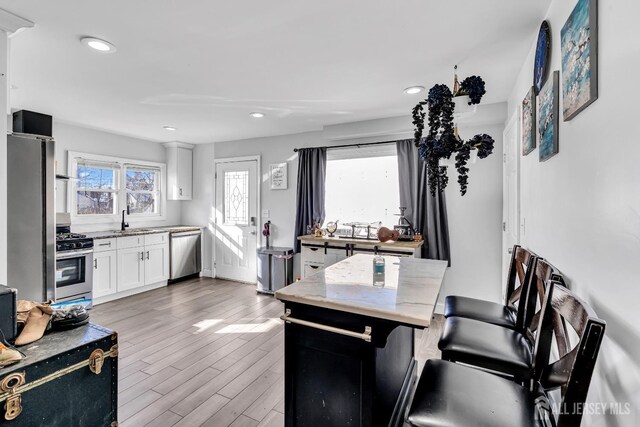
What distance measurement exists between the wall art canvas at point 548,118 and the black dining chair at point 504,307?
0.60 meters

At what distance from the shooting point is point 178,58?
7.68ft

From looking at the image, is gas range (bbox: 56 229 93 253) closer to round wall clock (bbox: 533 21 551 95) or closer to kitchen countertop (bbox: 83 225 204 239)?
kitchen countertop (bbox: 83 225 204 239)

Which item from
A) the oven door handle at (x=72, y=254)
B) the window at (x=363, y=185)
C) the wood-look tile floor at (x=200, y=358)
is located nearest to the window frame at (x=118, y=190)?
the oven door handle at (x=72, y=254)

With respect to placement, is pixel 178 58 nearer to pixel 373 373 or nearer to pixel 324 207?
pixel 373 373

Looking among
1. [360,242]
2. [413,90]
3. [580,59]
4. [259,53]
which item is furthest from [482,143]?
[360,242]

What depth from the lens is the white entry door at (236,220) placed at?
5.34 metres

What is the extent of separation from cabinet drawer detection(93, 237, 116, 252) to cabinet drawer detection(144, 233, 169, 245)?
49 centimetres

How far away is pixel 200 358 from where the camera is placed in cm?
273

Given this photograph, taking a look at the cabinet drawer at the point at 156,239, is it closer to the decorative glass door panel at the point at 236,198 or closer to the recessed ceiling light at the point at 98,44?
the decorative glass door panel at the point at 236,198

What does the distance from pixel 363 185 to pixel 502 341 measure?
9.89 ft

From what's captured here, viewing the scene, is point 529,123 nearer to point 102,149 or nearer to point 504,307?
point 504,307

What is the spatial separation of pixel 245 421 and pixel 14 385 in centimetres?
126

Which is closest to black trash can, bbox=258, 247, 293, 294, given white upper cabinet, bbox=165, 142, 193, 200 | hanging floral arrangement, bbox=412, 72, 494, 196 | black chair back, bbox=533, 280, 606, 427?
white upper cabinet, bbox=165, 142, 193, 200

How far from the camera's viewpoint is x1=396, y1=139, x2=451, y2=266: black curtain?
12.5 ft
